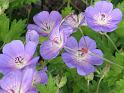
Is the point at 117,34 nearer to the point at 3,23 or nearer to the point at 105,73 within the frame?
the point at 105,73

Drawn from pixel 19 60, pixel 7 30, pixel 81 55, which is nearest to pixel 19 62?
pixel 19 60

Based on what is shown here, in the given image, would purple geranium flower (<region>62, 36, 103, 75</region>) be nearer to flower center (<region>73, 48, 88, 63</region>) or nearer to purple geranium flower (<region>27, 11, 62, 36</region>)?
flower center (<region>73, 48, 88, 63</region>)

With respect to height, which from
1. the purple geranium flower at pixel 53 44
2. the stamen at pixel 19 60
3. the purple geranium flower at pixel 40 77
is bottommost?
the purple geranium flower at pixel 40 77

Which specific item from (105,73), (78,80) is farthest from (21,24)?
(105,73)

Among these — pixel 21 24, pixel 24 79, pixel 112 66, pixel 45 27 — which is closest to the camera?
pixel 24 79

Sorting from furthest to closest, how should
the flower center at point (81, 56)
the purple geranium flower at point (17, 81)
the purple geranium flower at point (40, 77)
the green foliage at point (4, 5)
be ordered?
the green foliage at point (4, 5) → the flower center at point (81, 56) → the purple geranium flower at point (40, 77) → the purple geranium flower at point (17, 81)

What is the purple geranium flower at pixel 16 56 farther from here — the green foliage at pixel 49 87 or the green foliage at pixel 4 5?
the green foliage at pixel 4 5

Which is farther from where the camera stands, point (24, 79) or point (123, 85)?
point (123, 85)

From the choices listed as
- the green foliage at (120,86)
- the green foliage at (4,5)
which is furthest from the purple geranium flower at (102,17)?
the green foliage at (4,5)
